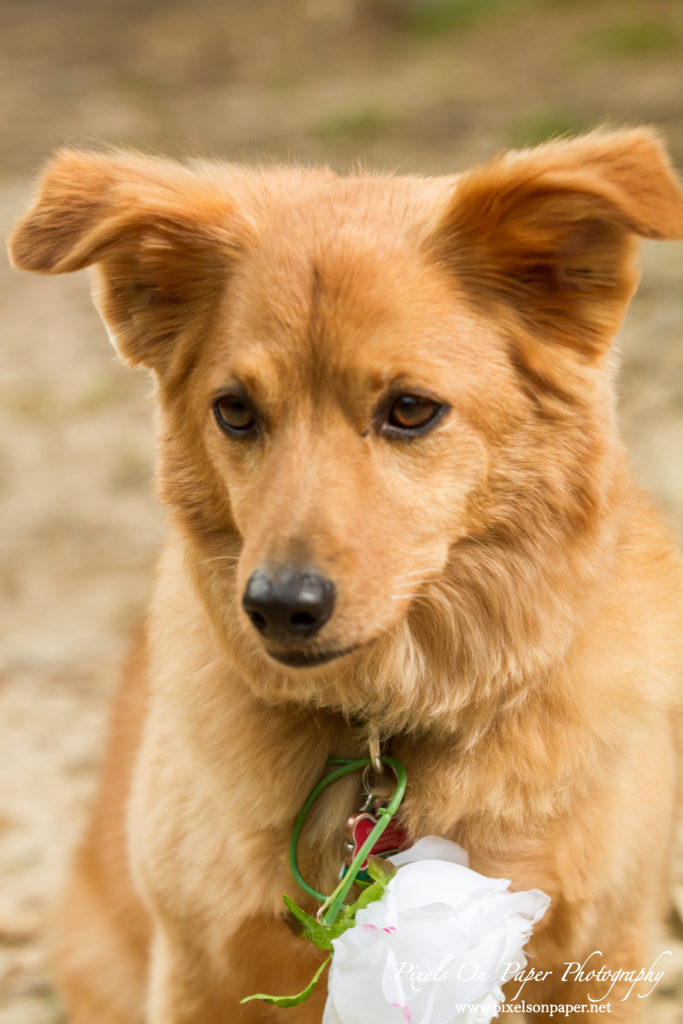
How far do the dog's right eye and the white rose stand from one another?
37.2 inches

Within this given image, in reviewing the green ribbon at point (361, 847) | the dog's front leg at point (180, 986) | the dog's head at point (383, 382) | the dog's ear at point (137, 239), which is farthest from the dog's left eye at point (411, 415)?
the dog's front leg at point (180, 986)

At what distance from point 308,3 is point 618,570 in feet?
34.8

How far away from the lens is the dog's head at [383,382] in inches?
87.7

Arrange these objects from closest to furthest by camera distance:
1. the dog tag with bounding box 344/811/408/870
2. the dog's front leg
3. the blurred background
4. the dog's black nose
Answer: the dog's black nose, the dog tag with bounding box 344/811/408/870, the dog's front leg, the blurred background

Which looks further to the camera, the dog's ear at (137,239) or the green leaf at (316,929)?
the dog's ear at (137,239)

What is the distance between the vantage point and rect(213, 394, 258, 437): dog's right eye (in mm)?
2430

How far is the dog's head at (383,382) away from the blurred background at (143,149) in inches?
17.8

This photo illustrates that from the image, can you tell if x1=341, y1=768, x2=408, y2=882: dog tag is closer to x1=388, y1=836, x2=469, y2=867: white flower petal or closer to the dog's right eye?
x1=388, y1=836, x2=469, y2=867: white flower petal

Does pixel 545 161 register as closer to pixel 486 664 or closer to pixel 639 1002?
pixel 486 664

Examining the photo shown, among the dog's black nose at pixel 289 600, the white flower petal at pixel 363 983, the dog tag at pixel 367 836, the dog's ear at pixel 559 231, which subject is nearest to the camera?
the white flower petal at pixel 363 983

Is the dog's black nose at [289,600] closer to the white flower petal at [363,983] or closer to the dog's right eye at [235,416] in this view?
the dog's right eye at [235,416]

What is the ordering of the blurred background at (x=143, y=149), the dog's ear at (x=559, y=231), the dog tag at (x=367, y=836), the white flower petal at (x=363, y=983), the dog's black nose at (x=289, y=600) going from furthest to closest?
the blurred background at (x=143, y=149) → the dog tag at (x=367, y=836) → the dog's ear at (x=559, y=231) → the dog's black nose at (x=289, y=600) → the white flower petal at (x=363, y=983)

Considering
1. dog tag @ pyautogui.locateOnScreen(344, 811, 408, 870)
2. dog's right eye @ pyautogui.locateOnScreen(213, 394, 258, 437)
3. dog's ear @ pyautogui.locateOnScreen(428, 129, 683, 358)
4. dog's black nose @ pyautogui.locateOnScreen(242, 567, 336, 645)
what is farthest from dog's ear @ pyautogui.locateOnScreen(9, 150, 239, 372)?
dog tag @ pyautogui.locateOnScreen(344, 811, 408, 870)

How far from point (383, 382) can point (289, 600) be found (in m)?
0.49
